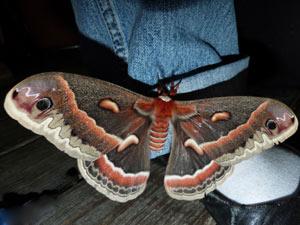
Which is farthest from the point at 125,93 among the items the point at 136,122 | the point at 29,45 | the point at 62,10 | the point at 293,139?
the point at 62,10

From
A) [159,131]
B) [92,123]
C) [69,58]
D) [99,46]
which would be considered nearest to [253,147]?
[159,131]

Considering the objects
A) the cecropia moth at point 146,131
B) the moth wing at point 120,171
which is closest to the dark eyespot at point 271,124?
the cecropia moth at point 146,131

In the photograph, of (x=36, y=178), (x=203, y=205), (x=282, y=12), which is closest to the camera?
(x=203, y=205)

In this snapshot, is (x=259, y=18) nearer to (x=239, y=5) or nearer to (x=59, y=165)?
(x=239, y=5)

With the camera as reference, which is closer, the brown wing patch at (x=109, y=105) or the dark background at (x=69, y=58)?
the brown wing patch at (x=109, y=105)

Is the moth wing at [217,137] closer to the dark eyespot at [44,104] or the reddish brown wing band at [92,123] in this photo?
the reddish brown wing band at [92,123]

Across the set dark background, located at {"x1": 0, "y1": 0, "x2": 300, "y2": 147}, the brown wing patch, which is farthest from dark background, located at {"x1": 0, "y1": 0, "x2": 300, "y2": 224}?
the brown wing patch
